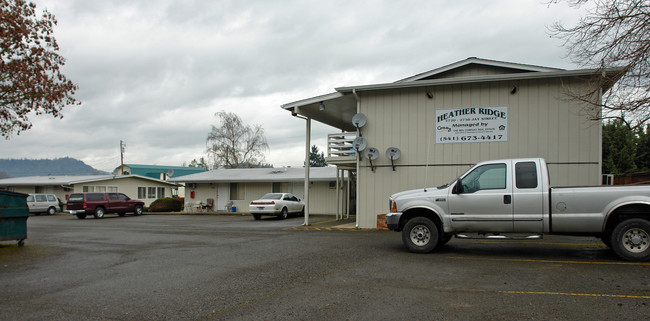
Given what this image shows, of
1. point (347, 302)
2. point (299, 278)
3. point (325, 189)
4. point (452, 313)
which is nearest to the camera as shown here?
point (452, 313)

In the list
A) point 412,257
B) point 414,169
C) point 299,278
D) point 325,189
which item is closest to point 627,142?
point 325,189

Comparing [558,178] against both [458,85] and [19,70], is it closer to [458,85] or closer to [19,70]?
[458,85]

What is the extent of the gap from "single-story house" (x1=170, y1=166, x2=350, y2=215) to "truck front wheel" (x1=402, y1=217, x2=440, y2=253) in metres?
18.6

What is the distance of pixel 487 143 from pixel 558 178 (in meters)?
2.41

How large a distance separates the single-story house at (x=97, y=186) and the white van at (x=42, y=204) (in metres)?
2.12

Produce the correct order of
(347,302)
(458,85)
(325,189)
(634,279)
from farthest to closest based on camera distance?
(325,189) < (458,85) < (634,279) < (347,302)

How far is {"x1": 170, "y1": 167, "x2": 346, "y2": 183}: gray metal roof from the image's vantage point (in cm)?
2986

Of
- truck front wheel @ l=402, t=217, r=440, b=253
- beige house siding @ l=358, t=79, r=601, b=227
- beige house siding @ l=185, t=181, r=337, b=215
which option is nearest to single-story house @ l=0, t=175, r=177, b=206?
beige house siding @ l=185, t=181, r=337, b=215

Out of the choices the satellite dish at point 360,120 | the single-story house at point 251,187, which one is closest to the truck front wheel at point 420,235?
the satellite dish at point 360,120

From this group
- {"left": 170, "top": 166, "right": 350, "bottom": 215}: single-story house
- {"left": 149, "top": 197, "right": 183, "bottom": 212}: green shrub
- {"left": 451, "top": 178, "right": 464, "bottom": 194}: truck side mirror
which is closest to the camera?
{"left": 451, "top": 178, "right": 464, "bottom": 194}: truck side mirror

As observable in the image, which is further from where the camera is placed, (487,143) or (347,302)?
(487,143)

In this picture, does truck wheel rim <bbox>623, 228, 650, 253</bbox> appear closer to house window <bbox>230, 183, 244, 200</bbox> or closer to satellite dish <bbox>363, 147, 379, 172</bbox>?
satellite dish <bbox>363, 147, 379, 172</bbox>

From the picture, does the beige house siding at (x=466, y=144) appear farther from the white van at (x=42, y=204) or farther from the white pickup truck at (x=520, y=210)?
the white van at (x=42, y=204)

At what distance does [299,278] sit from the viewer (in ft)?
24.5
